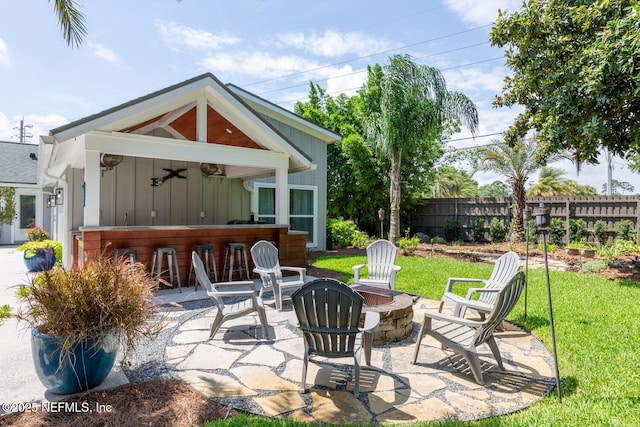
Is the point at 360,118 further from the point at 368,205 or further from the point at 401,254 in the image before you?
the point at 401,254

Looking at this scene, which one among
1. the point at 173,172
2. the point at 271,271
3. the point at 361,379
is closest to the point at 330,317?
the point at 361,379

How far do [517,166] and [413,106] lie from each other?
18.1 ft

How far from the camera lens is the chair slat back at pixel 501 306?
3.49 metres

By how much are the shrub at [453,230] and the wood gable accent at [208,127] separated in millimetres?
11128

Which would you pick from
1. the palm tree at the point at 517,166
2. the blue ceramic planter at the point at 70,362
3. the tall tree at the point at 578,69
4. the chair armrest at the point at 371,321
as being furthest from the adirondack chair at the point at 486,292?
the palm tree at the point at 517,166

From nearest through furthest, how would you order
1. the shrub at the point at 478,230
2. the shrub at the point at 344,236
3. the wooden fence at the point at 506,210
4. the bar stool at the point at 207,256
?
1. the bar stool at the point at 207,256
2. the wooden fence at the point at 506,210
3. the shrub at the point at 344,236
4. the shrub at the point at 478,230

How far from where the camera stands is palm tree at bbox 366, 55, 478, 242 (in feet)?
40.7

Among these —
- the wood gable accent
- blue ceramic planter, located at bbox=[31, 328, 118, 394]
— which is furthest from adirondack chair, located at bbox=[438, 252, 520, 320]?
the wood gable accent

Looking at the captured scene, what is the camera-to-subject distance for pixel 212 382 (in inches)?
135

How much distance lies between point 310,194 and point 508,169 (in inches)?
331

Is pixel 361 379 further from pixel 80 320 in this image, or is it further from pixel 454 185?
pixel 454 185

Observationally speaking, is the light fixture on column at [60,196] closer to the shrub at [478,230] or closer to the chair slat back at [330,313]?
the chair slat back at [330,313]

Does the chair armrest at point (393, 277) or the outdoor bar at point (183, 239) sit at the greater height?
the outdoor bar at point (183, 239)

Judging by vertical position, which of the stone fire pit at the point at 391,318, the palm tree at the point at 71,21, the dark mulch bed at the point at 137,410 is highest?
the palm tree at the point at 71,21
